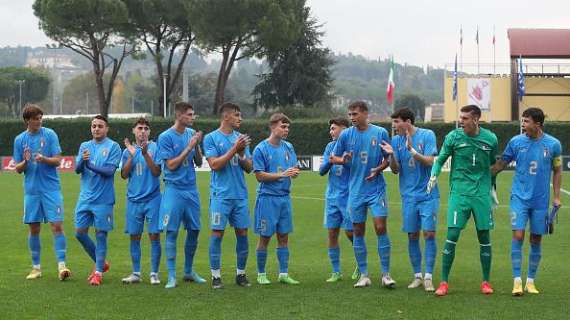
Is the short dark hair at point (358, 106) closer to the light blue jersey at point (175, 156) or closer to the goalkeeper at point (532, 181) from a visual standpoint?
the goalkeeper at point (532, 181)

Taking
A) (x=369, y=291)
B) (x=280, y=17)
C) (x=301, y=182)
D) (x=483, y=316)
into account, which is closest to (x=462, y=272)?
(x=369, y=291)

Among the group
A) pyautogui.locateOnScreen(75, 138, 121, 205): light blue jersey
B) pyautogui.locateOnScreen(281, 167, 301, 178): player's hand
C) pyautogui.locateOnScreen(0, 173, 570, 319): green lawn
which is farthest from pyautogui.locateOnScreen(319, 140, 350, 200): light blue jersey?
pyautogui.locateOnScreen(75, 138, 121, 205): light blue jersey

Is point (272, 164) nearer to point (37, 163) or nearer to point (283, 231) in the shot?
point (283, 231)

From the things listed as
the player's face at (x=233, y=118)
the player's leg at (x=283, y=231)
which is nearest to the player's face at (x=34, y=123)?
the player's face at (x=233, y=118)

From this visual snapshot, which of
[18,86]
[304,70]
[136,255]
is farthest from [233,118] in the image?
[18,86]

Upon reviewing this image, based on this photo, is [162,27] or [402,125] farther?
[162,27]

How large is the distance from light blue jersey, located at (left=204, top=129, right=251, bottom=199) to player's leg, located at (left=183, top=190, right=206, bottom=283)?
27 centimetres

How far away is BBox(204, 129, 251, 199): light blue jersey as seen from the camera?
1073 centimetres

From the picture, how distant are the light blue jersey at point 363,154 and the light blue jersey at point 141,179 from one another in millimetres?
2302

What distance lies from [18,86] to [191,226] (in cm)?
11384

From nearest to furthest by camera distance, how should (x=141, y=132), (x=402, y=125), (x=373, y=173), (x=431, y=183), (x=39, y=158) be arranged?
(x=431, y=183) → (x=373, y=173) → (x=402, y=125) → (x=141, y=132) → (x=39, y=158)

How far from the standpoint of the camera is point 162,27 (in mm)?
62781

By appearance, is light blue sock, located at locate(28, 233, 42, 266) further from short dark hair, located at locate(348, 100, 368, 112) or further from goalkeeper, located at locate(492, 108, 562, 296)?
goalkeeper, located at locate(492, 108, 562, 296)

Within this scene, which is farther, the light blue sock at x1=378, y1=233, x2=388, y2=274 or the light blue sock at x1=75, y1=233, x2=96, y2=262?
the light blue sock at x1=75, y1=233, x2=96, y2=262
